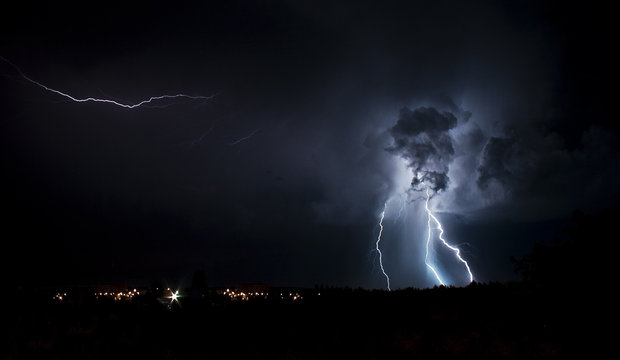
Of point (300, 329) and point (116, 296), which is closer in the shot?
point (300, 329)

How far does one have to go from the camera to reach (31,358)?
6520 millimetres

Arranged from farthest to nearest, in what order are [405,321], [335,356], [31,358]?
[405,321], [335,356], [31,358]

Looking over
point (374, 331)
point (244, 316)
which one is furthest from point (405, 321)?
point (244, 316)

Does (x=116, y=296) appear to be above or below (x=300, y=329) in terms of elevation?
above

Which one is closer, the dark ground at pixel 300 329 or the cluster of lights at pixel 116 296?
the dark ground at pixel 300 329

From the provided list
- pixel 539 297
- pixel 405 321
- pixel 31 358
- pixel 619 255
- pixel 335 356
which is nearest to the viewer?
→ pixel 31 358

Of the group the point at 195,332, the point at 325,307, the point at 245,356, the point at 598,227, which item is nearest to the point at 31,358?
the point at 195,332

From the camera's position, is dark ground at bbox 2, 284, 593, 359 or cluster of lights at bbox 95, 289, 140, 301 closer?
dark ground at bbox 2, 284, 593, 359

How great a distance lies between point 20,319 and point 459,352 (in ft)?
25.5

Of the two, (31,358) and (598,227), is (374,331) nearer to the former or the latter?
(598,227)

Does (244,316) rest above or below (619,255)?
below

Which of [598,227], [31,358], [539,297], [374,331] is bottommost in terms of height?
[31,358]

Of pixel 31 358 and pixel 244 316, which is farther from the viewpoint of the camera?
pixel 244 316

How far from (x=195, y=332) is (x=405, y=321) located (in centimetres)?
458
